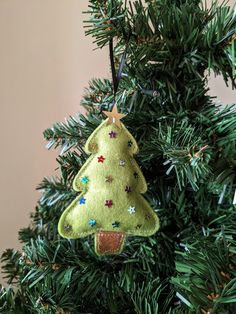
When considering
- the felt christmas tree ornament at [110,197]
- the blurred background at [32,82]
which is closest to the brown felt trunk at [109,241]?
the felt christmas tree ornament at [110,197]

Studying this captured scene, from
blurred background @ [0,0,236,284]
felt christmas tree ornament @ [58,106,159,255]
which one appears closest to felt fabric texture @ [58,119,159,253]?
felt christmas tree ornament @ [58,106,159,255]

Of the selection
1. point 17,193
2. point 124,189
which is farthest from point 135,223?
point 17,193

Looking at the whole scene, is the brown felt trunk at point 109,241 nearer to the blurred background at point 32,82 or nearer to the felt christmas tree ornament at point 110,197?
the felt christmas tree ornament at point 110,197

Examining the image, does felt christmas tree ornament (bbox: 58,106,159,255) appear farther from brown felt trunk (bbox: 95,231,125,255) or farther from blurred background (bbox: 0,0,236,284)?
blurred background (bbox: 0,0,236,284)

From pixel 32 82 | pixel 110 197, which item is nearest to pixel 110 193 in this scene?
pixel 110 197

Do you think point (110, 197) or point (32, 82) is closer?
point (110, 197)

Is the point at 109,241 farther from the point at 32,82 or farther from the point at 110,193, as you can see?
the point at 32,82
